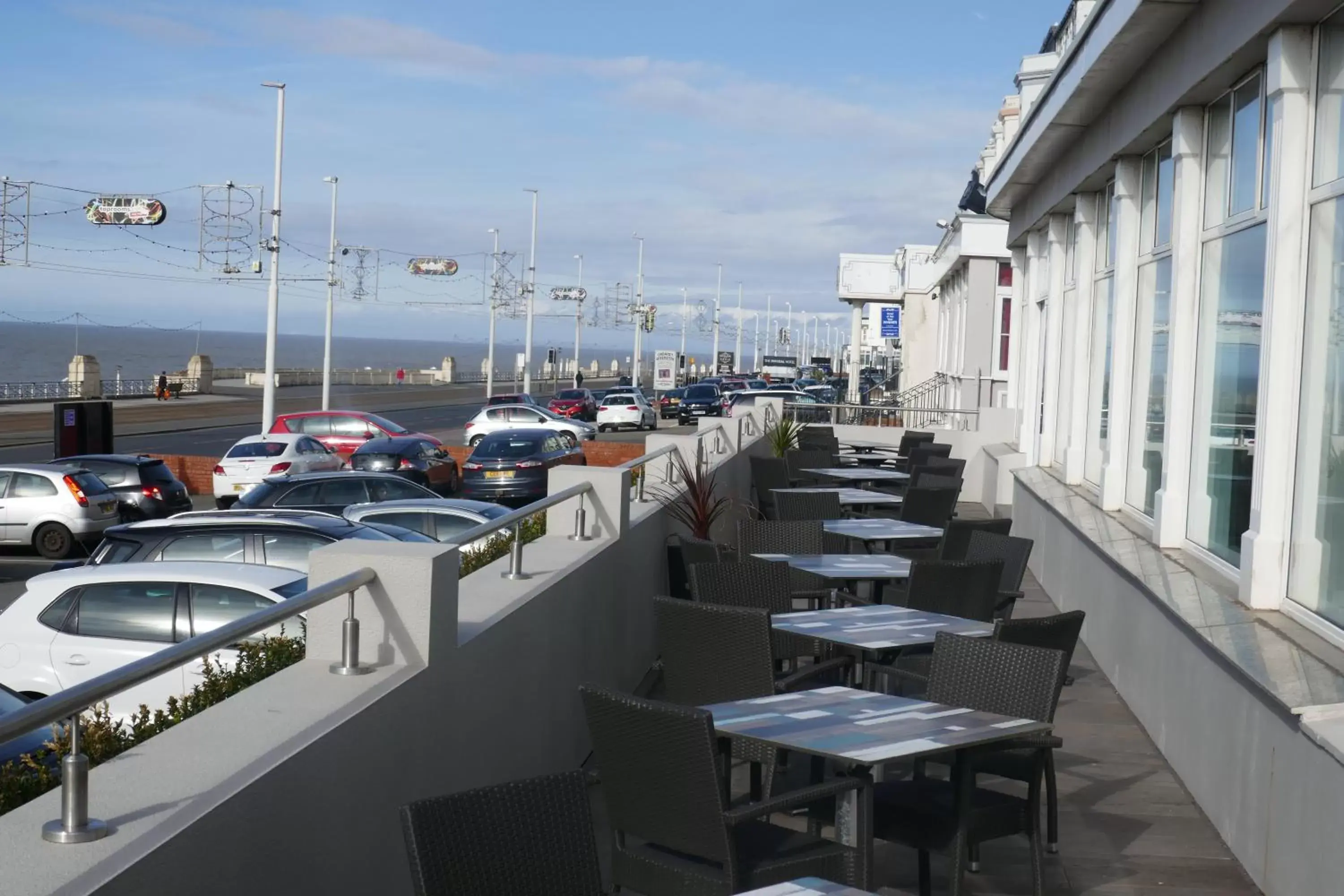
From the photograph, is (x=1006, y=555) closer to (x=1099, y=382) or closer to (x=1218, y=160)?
(x=1218, y=160)

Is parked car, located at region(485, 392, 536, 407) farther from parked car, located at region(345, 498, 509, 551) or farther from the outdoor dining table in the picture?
the outdoor dining table

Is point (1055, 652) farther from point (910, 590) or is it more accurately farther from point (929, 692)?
point (910, 590)

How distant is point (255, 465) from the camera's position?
28.0 m

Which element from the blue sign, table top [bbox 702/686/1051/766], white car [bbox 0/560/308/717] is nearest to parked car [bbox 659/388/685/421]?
the blue sign

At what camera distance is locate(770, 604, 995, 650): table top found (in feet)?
22.9

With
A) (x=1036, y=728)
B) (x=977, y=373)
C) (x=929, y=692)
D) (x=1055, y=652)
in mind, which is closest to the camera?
(x=1036, y=728)

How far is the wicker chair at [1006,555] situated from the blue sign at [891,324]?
44263 mm

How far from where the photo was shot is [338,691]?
4.52 m

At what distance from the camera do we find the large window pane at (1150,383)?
35.5 ft

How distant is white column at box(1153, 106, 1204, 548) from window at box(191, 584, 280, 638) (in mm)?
6075

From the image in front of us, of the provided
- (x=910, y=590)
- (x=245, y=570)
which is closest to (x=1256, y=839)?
(x=910, y=590)

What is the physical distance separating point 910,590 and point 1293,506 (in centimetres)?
203

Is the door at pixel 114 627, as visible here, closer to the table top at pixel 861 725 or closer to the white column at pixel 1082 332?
the table top at pixel 861 725

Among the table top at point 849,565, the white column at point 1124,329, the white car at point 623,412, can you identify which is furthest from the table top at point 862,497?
the white car at point 623,412
